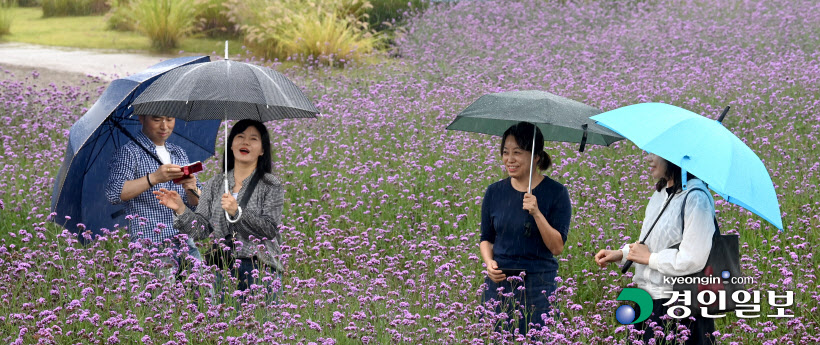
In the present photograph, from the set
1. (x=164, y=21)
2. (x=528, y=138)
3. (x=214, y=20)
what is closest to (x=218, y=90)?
(x=528, y=138)

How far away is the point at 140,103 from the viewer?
4812 millimetres

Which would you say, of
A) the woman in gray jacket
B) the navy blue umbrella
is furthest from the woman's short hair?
the navy blue umbrella

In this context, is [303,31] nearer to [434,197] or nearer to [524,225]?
[434,197]

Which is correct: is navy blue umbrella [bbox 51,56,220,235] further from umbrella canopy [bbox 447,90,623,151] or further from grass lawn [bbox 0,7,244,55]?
grass lawn [bbox 0,7,244,55]

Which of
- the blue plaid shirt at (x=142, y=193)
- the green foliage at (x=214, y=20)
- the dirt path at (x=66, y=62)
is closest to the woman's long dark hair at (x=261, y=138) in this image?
the blue plaid shirt at (x=142, y=193)

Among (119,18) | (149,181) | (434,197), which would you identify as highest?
(119,18)

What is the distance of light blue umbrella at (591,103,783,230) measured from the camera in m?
3.75

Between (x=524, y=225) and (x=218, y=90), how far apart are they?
5.72 ft

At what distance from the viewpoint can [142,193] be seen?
16.8 feet

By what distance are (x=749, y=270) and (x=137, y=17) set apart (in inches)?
611

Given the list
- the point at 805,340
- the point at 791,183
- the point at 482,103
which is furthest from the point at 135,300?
the point at 791,183

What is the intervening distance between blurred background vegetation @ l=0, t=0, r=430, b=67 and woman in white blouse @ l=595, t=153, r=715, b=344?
372 inches

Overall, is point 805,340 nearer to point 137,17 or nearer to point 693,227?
point 693,227

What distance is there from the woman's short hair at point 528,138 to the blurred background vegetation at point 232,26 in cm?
893
